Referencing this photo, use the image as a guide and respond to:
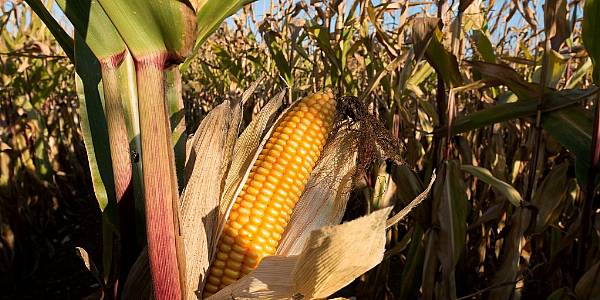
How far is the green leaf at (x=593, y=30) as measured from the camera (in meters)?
1.63

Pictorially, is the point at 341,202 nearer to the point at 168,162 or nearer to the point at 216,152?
the point at 216,152

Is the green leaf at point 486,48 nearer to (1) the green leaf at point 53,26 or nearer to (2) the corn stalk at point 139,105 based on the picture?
(2) the corn stalk at point 139,105

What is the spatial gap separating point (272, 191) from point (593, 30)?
49.7 inches

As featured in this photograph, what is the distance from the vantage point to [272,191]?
1159 millimetres

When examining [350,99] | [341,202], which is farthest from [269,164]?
[350,99]

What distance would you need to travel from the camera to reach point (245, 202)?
3.71 feet

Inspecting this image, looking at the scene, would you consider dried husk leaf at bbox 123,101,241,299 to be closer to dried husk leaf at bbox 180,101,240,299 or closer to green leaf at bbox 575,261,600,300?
dried husk leaf at bbox 180,101,240,299

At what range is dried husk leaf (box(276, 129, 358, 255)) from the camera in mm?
1216

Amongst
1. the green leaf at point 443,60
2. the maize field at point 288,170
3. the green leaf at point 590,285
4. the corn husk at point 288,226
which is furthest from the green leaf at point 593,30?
the corn husk at point 288,226

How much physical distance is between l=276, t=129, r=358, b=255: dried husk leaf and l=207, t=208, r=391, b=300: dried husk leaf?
306 millimetres

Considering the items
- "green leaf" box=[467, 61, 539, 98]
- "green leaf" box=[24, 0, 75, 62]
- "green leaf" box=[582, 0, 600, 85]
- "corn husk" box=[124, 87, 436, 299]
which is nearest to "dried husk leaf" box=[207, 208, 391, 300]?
"corn husk" box=[124, 87, 436, 299]

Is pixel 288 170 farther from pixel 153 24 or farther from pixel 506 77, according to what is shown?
pixel 506 77

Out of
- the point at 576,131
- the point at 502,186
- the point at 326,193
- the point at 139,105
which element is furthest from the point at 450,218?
the point at 139,105

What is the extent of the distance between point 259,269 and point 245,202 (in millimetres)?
304
